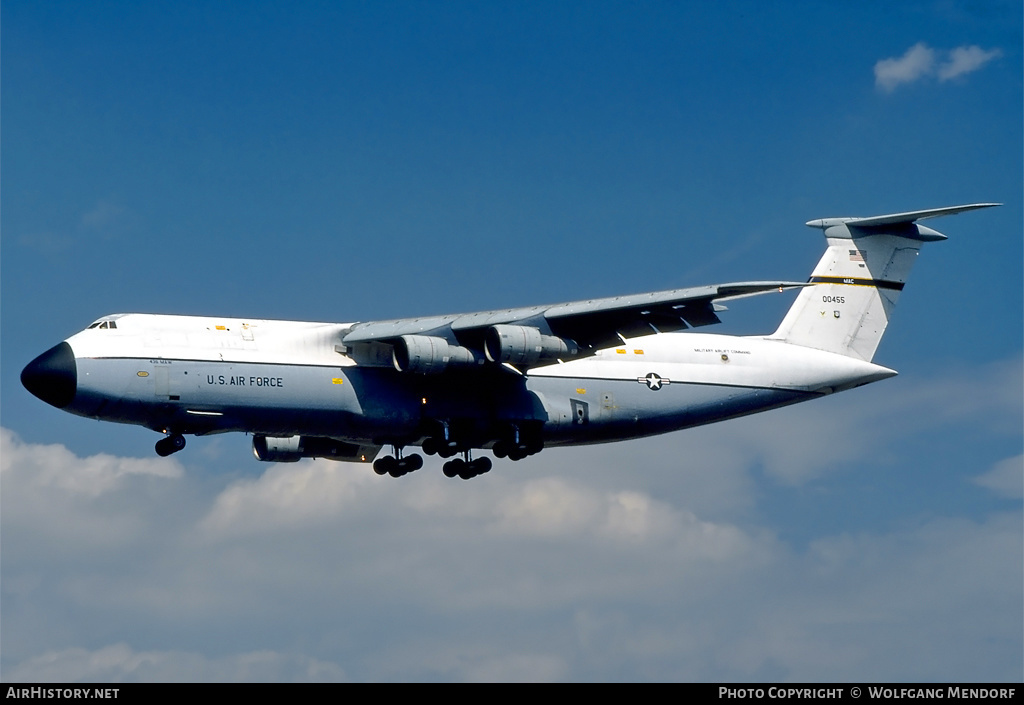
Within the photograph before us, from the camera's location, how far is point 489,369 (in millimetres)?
29094

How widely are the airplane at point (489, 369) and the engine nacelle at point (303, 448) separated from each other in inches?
1.3

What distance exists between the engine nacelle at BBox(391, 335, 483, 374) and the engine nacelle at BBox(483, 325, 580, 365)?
445mm

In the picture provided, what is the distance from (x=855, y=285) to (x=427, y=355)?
986 centimetres

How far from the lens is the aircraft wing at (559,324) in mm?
28281

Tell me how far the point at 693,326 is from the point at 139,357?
9293 mm

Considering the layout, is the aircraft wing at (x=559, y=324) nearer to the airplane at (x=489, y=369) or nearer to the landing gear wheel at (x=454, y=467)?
the airplane at (x=489, y=369)

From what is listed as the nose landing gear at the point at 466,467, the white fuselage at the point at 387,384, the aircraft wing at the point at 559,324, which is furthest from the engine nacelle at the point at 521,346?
the nose landing gear at the point at 466,467

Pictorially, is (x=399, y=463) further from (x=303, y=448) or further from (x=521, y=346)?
(x=521, y=346)

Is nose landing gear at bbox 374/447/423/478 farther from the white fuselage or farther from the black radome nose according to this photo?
the black radome nose

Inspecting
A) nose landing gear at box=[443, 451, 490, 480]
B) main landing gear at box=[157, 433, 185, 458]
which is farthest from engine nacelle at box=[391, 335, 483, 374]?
main landing gear at box=[157, 433, 185, 458]
